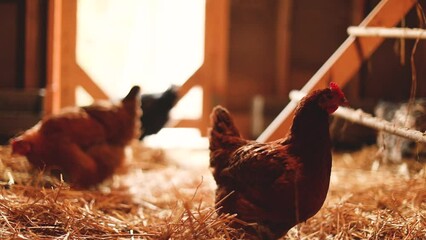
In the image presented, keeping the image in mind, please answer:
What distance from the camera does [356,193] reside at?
3.84 m

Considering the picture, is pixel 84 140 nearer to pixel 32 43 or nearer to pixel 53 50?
pixel 53 50

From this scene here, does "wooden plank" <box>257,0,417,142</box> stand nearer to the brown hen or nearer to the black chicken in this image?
the brown hen

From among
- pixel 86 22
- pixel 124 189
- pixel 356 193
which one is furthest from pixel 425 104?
pixel 86 22

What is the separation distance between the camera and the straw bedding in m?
2.55

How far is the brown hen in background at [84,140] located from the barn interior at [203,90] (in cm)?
17

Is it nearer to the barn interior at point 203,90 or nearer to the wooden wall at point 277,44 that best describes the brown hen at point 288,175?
the barn interior at point 203,90

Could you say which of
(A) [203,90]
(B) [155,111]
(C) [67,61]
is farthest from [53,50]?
(A) [203,90]

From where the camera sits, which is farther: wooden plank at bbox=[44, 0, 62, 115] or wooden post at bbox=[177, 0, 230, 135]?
wooden post at bbox=[177, 0, 230, 135]

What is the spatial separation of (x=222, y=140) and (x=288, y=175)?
23.4 inches

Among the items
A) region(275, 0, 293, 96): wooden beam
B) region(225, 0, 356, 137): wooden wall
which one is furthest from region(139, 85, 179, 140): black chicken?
region(275, 0, 293, 96): wooden beam

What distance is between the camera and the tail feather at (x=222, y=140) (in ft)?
9.35

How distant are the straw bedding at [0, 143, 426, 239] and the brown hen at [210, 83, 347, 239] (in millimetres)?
130

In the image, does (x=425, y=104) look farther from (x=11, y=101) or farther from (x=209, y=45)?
(x=11, y=101)

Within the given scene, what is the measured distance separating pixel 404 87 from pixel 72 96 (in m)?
4.35
